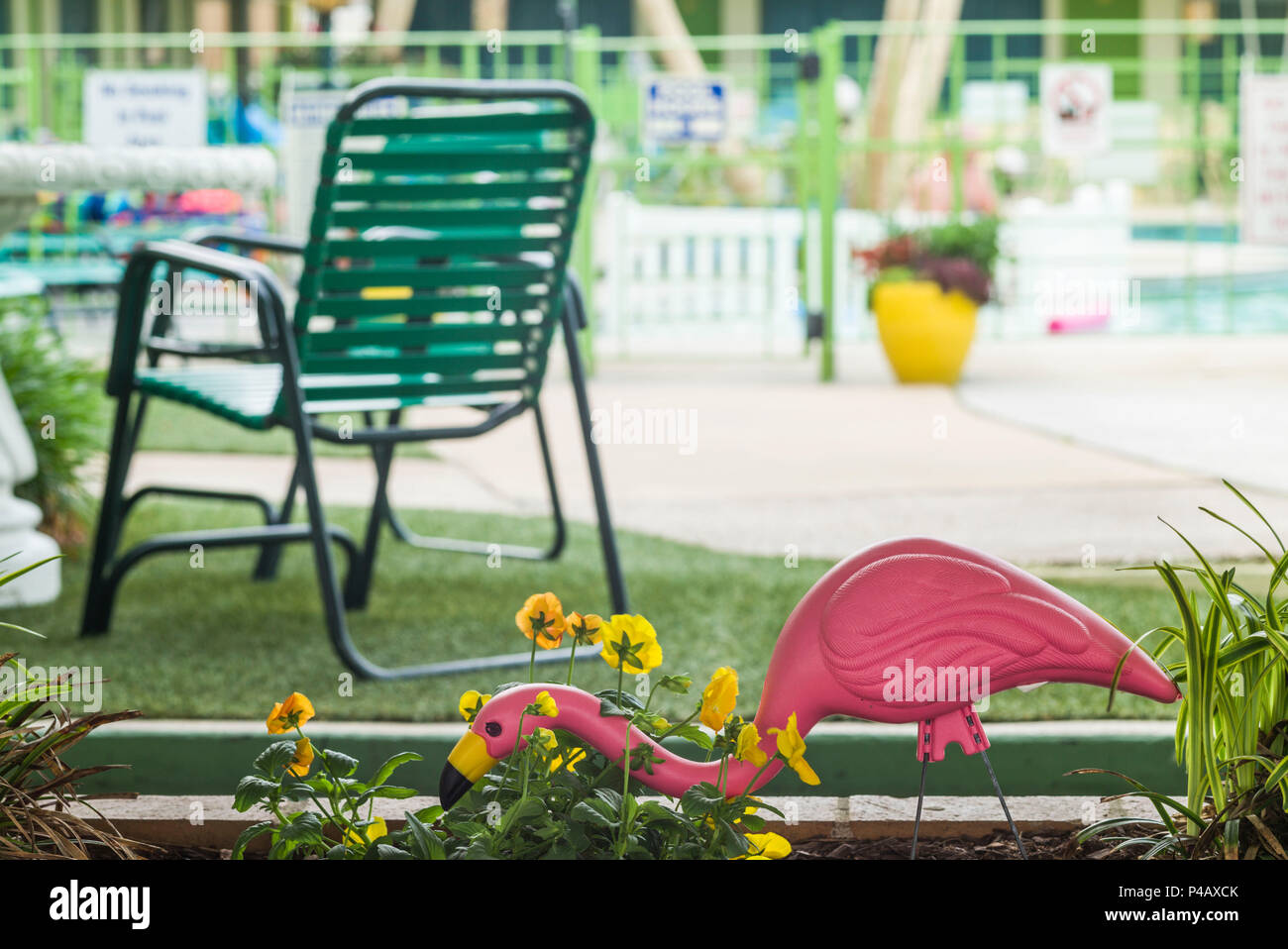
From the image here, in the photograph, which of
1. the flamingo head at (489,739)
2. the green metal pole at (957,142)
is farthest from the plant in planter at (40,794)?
the green metal pole at (957,142)

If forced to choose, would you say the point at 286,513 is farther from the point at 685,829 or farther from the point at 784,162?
the point at 784,162

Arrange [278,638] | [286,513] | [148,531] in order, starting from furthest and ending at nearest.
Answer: [148,531], [286,513], [278,638]

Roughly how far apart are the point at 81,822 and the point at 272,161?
2264 millimetres

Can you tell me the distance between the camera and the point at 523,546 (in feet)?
13.3

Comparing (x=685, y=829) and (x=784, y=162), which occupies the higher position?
(x=784, y=162)

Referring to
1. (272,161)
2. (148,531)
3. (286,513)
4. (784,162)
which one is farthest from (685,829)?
(784,162)

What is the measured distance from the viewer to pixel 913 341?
27.1ft

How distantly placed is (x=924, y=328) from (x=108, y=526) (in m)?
5.89

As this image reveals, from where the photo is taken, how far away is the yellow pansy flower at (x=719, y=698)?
1.34 m

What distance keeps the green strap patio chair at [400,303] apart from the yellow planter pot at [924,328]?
17.5ft

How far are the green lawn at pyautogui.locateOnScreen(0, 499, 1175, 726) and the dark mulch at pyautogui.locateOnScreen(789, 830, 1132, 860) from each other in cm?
83

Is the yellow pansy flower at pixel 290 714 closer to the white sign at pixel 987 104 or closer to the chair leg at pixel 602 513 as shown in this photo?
the chair leg at pixel 602 513

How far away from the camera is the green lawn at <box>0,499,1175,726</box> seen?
259 cm

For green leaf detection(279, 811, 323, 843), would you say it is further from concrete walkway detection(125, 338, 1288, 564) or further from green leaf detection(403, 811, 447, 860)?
concrete walkway detection(125, 338, 1288, 564)
